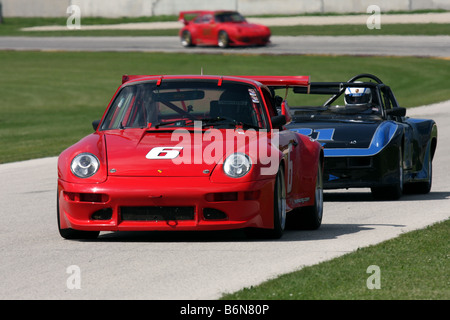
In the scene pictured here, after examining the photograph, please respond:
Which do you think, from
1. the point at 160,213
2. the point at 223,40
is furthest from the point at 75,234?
the point at 223,40

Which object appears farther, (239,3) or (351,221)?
(239,3)

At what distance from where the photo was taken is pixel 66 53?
43500mm

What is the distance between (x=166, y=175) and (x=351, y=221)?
253cm

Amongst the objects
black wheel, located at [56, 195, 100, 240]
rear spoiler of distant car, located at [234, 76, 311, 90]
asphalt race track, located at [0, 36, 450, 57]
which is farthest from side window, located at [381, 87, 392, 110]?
asphalt race track, located at [0, 36, 450, 57]

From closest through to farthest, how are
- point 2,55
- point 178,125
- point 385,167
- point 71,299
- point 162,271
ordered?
point 71,299 < point 162,271 < point 178,125 < point 385,167 < point 2,55

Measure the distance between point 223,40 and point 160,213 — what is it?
36.5 metres

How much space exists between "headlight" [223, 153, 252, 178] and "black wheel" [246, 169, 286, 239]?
306mm

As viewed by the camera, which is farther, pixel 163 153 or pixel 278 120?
pixel 278 120

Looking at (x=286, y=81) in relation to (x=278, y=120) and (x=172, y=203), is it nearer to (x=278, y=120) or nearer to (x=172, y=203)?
(x=278, y=120)

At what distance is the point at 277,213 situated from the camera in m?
8.25

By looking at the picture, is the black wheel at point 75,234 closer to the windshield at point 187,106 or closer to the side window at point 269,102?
the windshield at point 187,106

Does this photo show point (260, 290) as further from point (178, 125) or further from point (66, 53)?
point (66, 53)

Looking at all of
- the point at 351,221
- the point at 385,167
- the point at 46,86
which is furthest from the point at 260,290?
the point at 46,86

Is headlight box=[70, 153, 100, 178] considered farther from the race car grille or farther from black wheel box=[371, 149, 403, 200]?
black wheel box=[371, 149, 403, 200]
